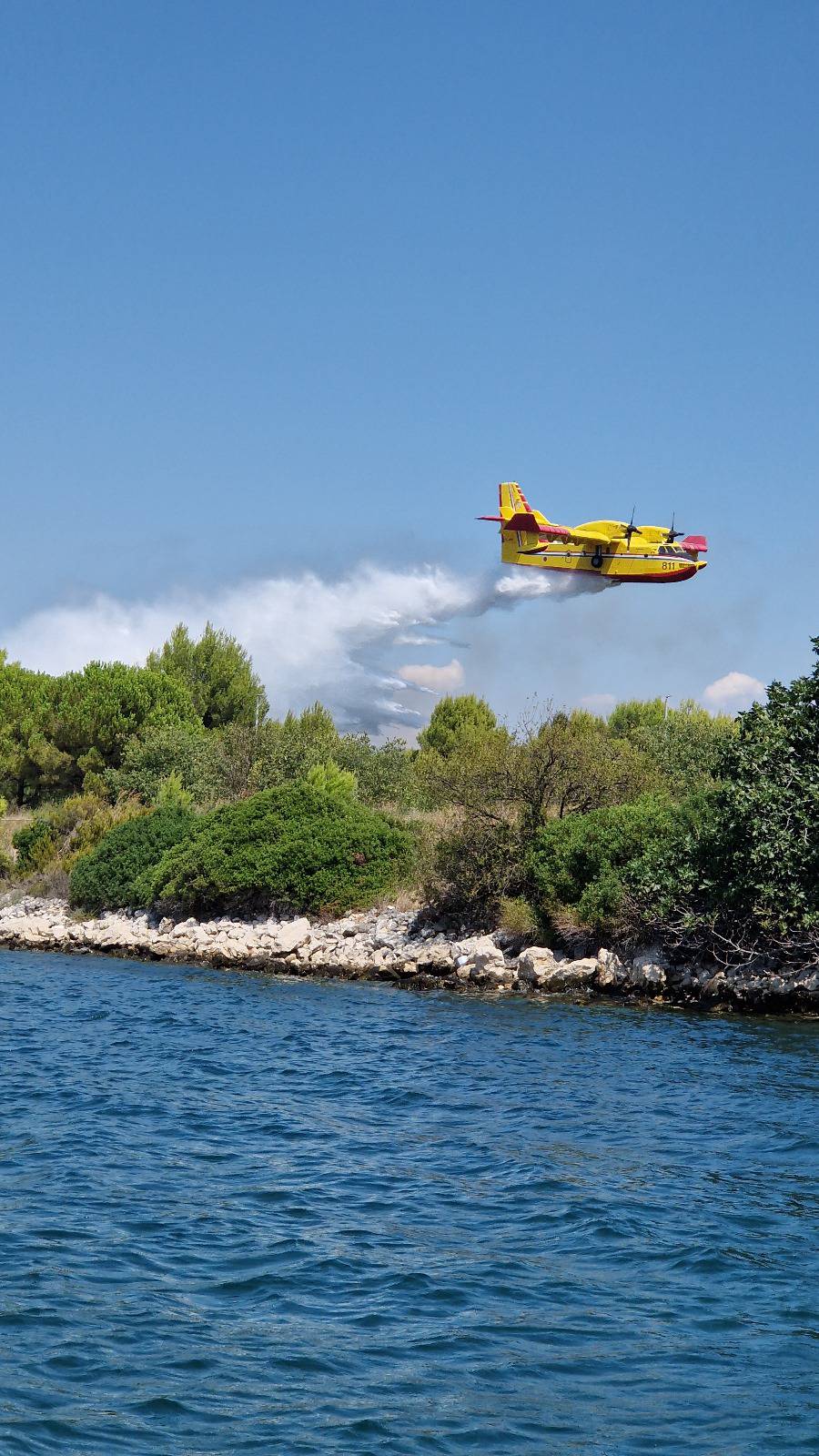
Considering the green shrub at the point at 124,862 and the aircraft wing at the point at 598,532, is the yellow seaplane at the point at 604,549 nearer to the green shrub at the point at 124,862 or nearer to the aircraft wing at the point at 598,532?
the aircraft wing at the point at 598,532

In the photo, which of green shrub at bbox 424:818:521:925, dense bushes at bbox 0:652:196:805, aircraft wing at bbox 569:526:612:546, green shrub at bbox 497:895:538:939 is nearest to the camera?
green shrub at bbox 497:895:538:939

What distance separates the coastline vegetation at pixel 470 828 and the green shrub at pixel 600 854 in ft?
0.15

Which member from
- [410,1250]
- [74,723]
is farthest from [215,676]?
[410,1250]

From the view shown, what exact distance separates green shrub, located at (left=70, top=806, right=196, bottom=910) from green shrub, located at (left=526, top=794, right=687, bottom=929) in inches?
542

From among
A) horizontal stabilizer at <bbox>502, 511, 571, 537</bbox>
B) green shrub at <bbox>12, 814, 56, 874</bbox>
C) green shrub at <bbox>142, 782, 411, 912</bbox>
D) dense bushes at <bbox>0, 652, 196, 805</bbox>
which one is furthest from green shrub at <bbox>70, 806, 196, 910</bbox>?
horizontal stabilizer at <bbox>502, 511, 571, 537</bbox>

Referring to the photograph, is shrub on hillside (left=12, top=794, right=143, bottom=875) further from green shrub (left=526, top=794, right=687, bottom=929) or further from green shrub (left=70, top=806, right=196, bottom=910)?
green shrub (left=526, top=794, right=687, bottom=929)

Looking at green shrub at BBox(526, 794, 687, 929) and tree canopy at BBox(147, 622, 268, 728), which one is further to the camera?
tree canopy at BBox(147, 622, 268, 728)

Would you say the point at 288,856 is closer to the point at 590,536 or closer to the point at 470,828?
the point at 470,828

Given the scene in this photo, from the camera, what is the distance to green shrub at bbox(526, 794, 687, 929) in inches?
1023

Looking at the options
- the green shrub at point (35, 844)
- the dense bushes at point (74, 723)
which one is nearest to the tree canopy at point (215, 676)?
the dense bushes at point (74, 723)

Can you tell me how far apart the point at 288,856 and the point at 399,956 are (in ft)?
19.3

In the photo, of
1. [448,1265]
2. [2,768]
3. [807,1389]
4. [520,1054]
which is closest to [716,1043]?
[520,1054]

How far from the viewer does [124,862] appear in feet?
128

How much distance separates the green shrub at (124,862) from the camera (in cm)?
3856
